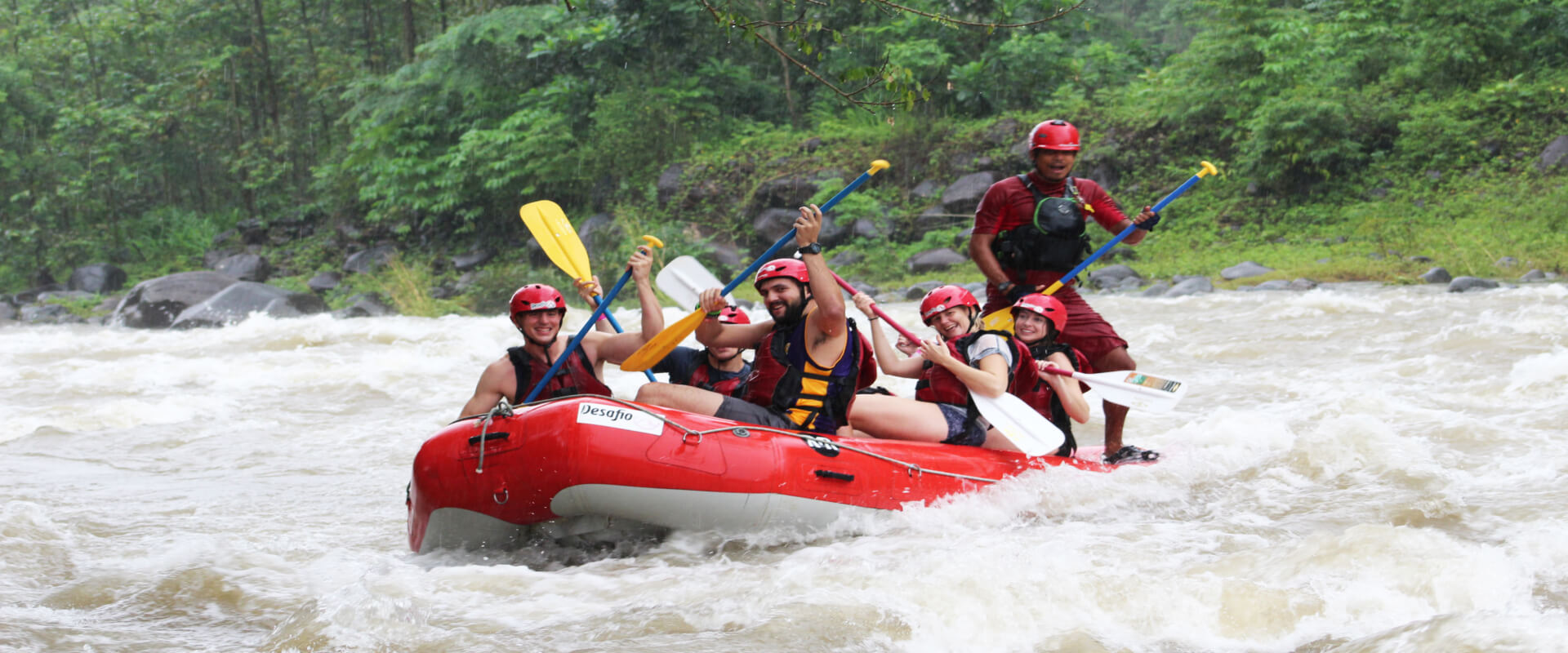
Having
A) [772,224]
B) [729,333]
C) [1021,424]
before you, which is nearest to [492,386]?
Result: [729,333]

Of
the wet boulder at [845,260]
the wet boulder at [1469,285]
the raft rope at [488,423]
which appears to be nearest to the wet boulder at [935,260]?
the wet boulder at [845,260]

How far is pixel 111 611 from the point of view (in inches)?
149

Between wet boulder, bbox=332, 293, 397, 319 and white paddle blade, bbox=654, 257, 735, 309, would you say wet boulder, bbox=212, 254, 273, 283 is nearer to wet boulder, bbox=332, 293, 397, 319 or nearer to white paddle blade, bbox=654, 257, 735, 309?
wet boulder, bbox=332, 293, 397, 319

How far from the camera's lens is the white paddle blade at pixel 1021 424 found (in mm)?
4434

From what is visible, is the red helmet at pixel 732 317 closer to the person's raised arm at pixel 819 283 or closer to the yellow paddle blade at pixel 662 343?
the yellow paddle blade at pixel 662 343

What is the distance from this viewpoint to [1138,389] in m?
4.66

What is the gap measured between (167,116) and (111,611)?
22905 mm

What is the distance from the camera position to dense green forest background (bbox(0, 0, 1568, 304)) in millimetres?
14797

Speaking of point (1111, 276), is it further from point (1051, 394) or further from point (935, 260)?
point (1051, 394)

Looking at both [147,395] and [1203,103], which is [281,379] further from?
[1203,103]

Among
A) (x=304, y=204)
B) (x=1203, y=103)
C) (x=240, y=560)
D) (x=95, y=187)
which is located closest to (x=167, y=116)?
(x=95, y=187)

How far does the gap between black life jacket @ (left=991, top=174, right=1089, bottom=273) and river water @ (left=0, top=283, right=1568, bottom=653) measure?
0.88 metres

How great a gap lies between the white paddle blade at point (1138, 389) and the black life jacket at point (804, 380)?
94cm

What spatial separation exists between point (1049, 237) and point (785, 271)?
1.22 meters
